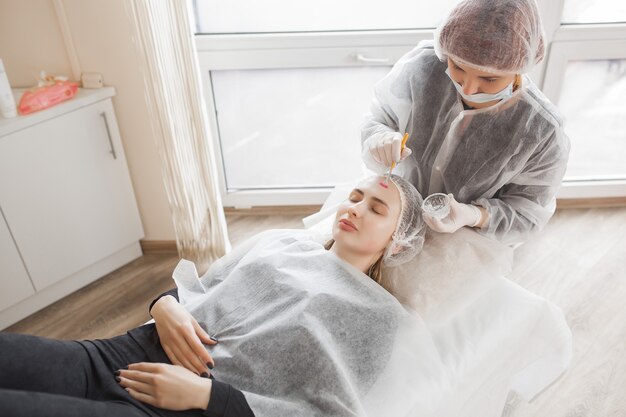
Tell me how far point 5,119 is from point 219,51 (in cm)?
88

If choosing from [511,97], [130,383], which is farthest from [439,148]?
[130,383]

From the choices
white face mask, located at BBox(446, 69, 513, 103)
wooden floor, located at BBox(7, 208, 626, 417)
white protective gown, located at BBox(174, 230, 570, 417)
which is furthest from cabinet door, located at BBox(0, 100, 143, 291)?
white face mask, located at BBox(446, 69, 513, 103)

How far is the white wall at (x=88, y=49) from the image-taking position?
76.9 inches

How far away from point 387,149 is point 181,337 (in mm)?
700

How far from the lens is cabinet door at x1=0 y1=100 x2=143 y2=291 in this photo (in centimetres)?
191

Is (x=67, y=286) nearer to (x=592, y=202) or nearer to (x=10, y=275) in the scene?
(x=10, y=275)

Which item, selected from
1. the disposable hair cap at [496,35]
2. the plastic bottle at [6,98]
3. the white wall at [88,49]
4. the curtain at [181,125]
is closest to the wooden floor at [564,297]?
the curtain at [181,125]

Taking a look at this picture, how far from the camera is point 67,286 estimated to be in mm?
2230

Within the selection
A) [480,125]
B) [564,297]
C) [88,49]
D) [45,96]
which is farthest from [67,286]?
[564,297]

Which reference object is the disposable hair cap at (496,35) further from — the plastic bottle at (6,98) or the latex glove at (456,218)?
the plastic bottle at (6,98)

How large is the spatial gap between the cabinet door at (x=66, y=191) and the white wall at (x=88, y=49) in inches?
3.5

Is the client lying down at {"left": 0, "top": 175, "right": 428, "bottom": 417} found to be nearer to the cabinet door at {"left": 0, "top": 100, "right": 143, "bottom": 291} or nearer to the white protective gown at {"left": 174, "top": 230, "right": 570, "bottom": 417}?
the white protective gown at {"left": 174, "top": 230, "right": 570, "bottom": 417}

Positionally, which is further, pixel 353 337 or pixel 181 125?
pixel 181 125

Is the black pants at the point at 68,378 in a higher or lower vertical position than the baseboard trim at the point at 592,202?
higher
